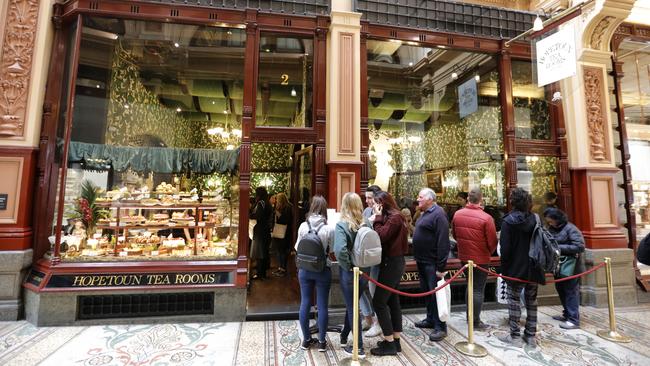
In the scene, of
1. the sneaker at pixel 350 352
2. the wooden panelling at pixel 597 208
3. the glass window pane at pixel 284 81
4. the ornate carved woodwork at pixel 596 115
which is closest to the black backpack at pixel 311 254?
the sneaker at pixel 350 352

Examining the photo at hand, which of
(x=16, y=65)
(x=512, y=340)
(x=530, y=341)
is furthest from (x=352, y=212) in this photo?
(x=16, y=65)

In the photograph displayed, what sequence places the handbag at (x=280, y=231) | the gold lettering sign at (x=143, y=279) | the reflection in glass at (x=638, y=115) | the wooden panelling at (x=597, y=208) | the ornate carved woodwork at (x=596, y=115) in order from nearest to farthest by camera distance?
the gold lettering sign at (x=143, y=279) → the wooden panelling at (x=597, y=208) → the ornate carved woodwork at (x=596, y=115) → the reflection in glass at (x=638, y=115) → the handbag at (x=280, y=231)

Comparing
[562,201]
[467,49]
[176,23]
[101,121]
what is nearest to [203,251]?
[101,121]

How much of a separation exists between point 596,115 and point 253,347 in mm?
7122

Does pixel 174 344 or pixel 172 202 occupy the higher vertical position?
pixel 172 202

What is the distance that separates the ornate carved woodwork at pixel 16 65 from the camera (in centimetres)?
463

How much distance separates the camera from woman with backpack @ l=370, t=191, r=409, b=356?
11.7ft

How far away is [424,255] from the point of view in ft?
13.6

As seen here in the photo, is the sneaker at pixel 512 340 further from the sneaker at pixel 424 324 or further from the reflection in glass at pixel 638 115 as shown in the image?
the reflection in glass at pixel 638 115

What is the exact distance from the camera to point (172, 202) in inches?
213

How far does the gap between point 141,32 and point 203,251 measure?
159 inches

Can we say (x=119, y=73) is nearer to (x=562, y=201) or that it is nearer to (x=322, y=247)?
(x=322, y=247)

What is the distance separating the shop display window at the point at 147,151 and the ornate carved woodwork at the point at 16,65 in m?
0.61

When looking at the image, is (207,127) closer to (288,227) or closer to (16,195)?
(288,227)
